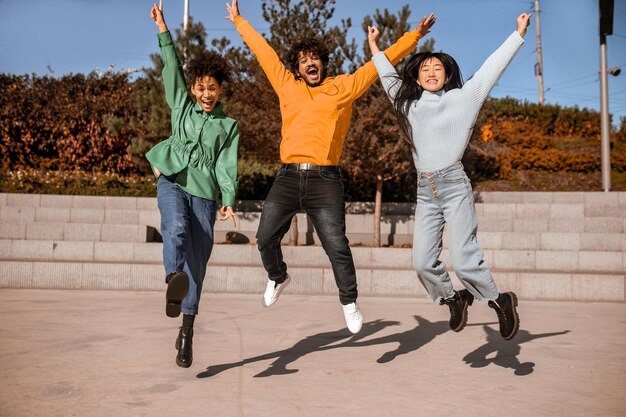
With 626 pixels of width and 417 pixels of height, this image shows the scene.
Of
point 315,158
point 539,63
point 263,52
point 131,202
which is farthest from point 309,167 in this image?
point 539,63

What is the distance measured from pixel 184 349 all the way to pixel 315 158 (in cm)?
162

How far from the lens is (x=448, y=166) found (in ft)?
13.7

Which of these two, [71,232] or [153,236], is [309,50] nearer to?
[153,236]

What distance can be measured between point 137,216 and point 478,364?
9.39 metres

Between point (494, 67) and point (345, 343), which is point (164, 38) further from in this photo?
point (345, 343)

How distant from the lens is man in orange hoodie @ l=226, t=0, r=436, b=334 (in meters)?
4.48

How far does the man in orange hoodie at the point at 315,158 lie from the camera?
4477 millimetres

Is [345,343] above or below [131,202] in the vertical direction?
below

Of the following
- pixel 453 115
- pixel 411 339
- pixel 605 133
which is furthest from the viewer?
pixel 605 133

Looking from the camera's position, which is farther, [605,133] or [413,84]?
[605,133]

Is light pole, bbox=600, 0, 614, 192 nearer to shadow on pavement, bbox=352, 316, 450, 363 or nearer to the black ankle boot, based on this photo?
shadow on pavement, bbox=352, 316, 450, 363

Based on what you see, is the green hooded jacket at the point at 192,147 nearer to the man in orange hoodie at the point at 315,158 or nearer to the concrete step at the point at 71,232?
the man in orange hoodie at the point at 315,158

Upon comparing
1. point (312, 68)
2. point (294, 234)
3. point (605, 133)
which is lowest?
point (294, 234)

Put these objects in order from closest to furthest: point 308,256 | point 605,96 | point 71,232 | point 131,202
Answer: point 308,256, point 71,232, point 131,202, point 605,96
